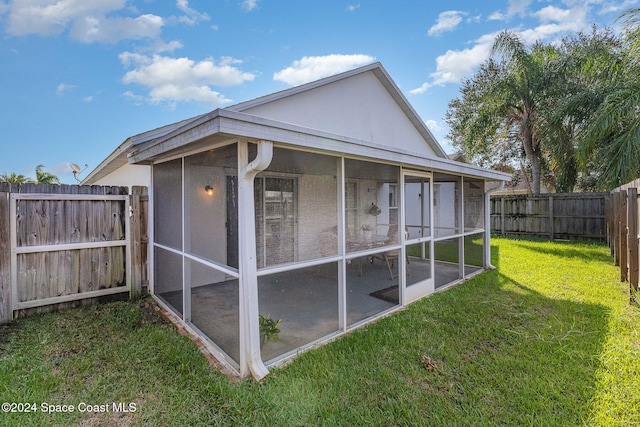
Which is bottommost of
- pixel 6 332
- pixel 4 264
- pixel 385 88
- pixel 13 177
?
pixel 6 332

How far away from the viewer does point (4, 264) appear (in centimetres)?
391

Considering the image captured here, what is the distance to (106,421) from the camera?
7.27ft

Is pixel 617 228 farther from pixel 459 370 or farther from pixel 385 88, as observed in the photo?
pixel 385 88

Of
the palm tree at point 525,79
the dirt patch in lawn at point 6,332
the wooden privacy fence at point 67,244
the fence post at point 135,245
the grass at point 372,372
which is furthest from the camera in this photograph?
the palm tree at point 525,79

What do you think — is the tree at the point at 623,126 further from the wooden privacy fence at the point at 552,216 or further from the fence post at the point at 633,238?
the fence post at the point at 633,238

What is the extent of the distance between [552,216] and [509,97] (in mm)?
5148

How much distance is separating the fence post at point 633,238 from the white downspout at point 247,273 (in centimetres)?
546

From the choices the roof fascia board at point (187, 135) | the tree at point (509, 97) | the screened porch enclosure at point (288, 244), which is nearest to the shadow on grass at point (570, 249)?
the tree at point (509, 97)

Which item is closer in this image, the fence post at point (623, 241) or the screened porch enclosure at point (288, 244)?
the screened porch enclosure at point (288, 244)

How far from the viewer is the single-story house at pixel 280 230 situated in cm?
274

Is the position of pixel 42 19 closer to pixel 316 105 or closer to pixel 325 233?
pixel 316 105

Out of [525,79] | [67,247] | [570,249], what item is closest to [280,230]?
[67,247]

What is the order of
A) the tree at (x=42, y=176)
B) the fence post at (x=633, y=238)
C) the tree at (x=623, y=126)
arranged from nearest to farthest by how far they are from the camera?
the fence post at (x=633, y=238) → the tree at (x=623, y=126) → the tree at (x=42, y=176)

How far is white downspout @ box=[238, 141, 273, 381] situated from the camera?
2672 mm
